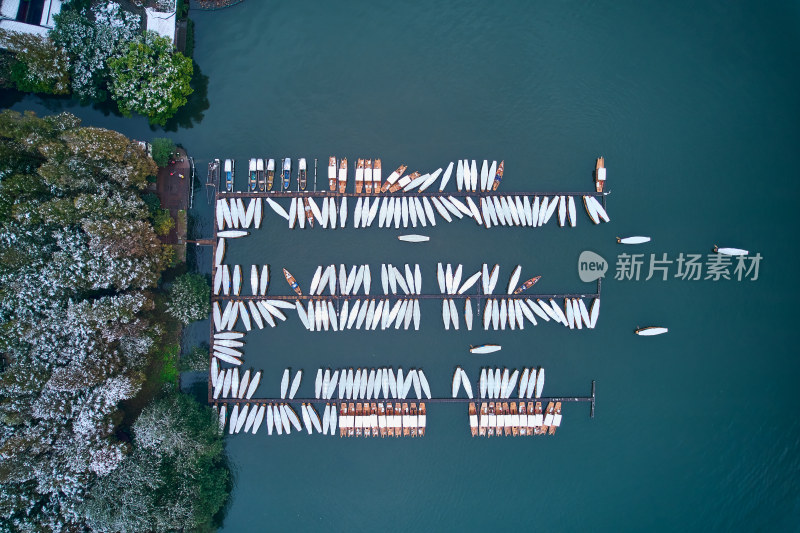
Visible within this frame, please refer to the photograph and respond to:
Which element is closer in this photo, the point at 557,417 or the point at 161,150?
the point at 161,150

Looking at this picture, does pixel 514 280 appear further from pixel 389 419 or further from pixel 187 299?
pixel 187 299

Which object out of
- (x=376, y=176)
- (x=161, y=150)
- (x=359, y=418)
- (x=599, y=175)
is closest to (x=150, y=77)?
(x=161, y=150)

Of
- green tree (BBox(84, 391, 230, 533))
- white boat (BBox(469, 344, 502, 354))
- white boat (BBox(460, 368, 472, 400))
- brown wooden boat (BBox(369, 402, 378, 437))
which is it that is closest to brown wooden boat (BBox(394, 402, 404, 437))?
brown wooden boat (BBox(369, 402, 378, 437))

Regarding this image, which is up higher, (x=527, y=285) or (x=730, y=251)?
(x=730, y=251)

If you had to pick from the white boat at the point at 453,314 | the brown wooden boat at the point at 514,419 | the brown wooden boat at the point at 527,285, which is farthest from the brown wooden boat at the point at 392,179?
the brown wooden boat at the point at 514,419

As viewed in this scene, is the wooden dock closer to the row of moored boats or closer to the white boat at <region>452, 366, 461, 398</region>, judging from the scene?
the row of moored boats

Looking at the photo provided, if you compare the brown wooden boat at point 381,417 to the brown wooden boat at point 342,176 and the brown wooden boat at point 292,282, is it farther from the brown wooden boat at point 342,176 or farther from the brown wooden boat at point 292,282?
the brown wooden boat at point 342,176

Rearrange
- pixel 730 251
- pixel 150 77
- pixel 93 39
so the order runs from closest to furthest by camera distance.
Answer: pixel 93 39 → pixel 150 77 → pixel 730 251
